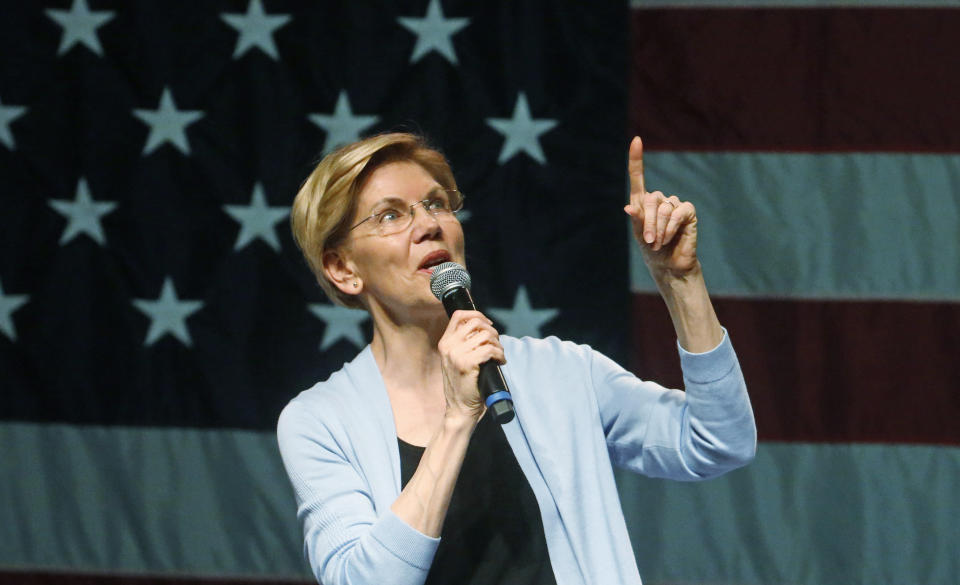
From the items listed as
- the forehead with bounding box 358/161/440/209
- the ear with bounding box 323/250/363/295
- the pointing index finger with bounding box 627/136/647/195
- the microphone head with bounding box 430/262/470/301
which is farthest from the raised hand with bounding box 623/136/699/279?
Result: the ear with bounding box 323/250/363/295

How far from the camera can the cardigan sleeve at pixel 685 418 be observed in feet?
4.52

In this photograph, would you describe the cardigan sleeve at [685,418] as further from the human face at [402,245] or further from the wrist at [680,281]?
the human face at [402,245]

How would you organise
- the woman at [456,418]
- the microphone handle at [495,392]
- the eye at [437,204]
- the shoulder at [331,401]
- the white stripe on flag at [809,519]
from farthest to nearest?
the white stripe on flag at [809,519] → the eye at [437,204] → the shoulder at [331,401] → the woman at [456,418] → the microphone handle at [495,392]

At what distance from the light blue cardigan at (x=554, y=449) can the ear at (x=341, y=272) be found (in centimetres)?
11

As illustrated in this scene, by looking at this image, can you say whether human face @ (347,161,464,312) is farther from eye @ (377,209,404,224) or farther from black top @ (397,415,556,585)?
black top @ (397,415,556,585)

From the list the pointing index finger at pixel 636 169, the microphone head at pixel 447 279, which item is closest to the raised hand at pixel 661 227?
the pointing index finger at pixel 636 169

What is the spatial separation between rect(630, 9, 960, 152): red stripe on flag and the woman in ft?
3.59

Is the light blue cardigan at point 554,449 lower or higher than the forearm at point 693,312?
lower

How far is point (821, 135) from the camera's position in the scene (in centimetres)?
255

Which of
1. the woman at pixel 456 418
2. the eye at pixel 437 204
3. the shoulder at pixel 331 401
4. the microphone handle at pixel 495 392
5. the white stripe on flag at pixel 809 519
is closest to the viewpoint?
the microphone handle at pixel 495 392

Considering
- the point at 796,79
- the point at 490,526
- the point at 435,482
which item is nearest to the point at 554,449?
the point at 490,526

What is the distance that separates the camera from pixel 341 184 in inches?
61.5

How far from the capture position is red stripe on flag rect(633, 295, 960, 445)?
2.51 m

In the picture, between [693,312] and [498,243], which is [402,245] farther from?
[498,243]
